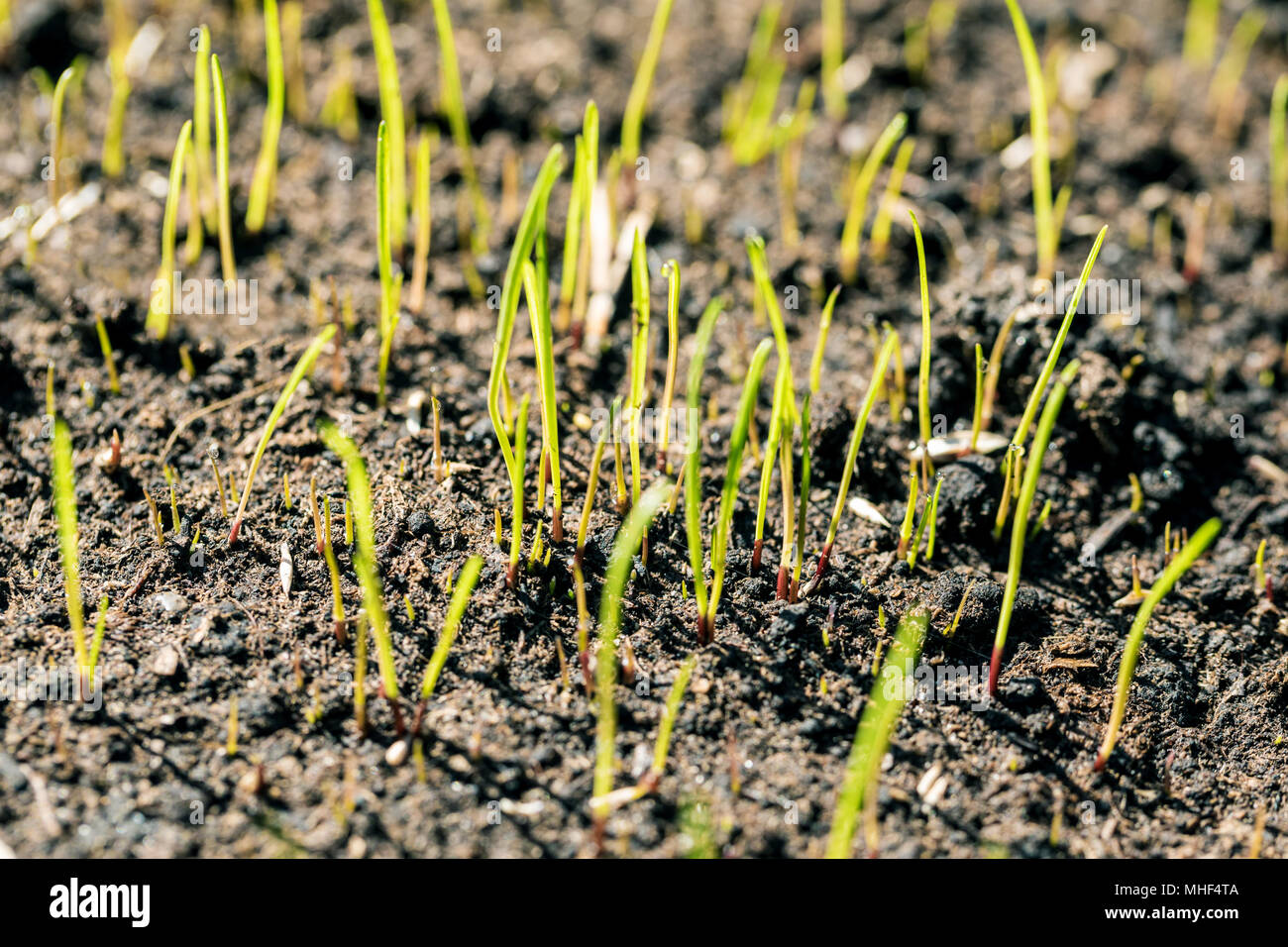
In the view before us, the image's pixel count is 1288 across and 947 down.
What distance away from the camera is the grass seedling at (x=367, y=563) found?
1390 mm

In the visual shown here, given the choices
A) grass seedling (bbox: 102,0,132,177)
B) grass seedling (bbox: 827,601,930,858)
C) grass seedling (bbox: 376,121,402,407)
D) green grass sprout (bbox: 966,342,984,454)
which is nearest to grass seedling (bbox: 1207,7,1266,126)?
green grass sprout (bbox: 966,342,984,454)

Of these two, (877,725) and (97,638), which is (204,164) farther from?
(877,725)

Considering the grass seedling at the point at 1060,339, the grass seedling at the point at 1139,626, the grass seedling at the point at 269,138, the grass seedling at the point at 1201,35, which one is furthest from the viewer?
the grass seedling at the point at 1201,35

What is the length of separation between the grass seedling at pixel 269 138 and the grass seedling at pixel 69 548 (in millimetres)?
735

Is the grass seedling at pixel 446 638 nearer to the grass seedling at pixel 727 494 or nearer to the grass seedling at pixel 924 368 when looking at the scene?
the grass seedling at pixel 727 494

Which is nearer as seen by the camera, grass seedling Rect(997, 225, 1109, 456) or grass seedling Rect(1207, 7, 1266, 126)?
grass seedling Rect(997, 225, 1109, 456)

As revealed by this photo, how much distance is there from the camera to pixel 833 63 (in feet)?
9.47

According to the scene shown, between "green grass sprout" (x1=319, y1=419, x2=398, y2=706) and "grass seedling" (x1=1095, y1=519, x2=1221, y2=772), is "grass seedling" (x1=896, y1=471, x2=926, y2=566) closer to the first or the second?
"grass seedling" (x1=1095, y1=519, x2=1221, y2=772)

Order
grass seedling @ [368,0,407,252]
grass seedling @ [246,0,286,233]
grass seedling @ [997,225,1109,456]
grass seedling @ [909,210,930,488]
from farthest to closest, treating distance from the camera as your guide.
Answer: grass seedling @ [246,0,286,233] → grass seedling @ [368,0,407,252] → grass seedling @ [909,210,930,488] → grass seedling @ [997,225,1109,456]

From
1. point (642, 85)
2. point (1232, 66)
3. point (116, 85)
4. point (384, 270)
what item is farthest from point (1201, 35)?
point (116, 85)

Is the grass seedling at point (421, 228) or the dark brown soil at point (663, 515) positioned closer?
the dark brown soil at point (663, 515)

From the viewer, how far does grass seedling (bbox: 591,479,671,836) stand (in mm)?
1438

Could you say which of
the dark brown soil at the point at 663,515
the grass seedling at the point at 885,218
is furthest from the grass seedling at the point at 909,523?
the grass seedling at the point at 885,218

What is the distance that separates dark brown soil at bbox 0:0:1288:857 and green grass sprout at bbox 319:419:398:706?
2.1 inches
